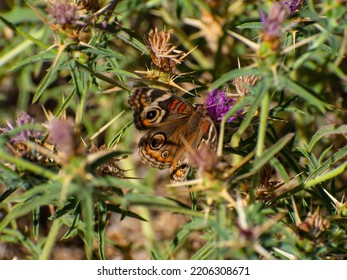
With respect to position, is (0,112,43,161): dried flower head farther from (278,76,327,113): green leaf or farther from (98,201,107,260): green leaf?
(278,76,327,113): green leaf

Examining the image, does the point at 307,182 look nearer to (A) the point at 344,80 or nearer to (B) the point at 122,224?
(A) the point at 344,80

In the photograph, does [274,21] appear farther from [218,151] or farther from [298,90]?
[218,151]

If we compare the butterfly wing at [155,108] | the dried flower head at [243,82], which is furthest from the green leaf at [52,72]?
the dried flower head at [243,82]

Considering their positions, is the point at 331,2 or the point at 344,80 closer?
the point at 331,2

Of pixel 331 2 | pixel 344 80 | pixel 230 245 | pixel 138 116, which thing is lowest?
pixel 230 245

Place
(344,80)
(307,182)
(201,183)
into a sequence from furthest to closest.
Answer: (344,80) < (307,182) < (201,183)

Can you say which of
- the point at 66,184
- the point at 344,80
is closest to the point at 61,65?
the point at 66,184
